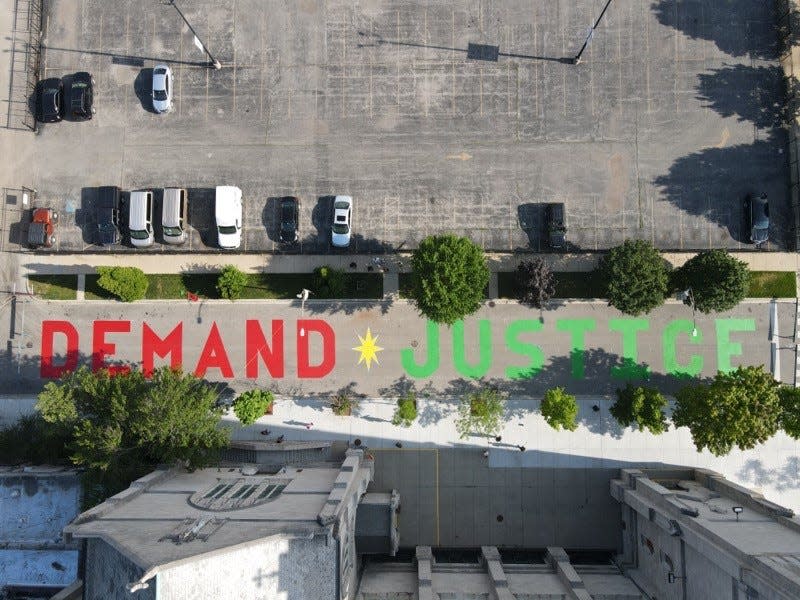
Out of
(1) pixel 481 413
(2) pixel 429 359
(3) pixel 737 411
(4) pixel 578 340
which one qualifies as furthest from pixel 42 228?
(3) pixel 737 411

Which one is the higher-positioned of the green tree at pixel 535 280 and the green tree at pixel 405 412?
the green tree at pixel 535 280

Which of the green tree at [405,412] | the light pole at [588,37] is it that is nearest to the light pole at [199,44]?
the light pole at [588,37]

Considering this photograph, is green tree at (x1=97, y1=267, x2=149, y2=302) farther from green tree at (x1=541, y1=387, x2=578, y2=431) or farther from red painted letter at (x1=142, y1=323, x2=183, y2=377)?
green tree at (x1=541, y1=387, x2=578, y2=431)

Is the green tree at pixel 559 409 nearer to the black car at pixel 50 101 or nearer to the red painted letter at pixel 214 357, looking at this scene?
the red painted letter at pixel 214 357

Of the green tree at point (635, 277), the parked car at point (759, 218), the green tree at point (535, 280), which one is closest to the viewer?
the green tree at point (635, 277)

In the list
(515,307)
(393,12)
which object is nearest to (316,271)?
(515,307)

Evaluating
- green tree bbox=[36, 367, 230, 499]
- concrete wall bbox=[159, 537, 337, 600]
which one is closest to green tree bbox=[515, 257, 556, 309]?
concrete wall bbox=[159, 537, 337, 600]

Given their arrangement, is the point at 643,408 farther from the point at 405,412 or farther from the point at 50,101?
the point at 50,101
